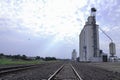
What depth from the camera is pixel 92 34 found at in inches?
4437

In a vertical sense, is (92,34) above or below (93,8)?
below

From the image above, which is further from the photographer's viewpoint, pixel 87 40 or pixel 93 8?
pixel 93 8

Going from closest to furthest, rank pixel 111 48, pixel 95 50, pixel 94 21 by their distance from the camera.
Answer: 1. pixel 111 48
2. pixel 95 50
3. pixel 94 21

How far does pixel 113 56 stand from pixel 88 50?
15.4 meters

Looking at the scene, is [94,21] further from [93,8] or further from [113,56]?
[113,56]

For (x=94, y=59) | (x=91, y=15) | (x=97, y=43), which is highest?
(x=91, y=15)

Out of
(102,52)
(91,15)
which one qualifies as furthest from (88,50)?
(91,15)

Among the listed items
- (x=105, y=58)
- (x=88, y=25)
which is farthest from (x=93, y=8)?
(x=105, y=58)

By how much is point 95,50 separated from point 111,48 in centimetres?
1392

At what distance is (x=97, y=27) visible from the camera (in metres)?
116

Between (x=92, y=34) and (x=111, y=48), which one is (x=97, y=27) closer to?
(x=92, y=34)

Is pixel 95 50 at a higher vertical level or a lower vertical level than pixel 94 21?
lower

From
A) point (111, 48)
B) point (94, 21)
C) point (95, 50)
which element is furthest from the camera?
point (94, 21)

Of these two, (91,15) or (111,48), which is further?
(91,15)
